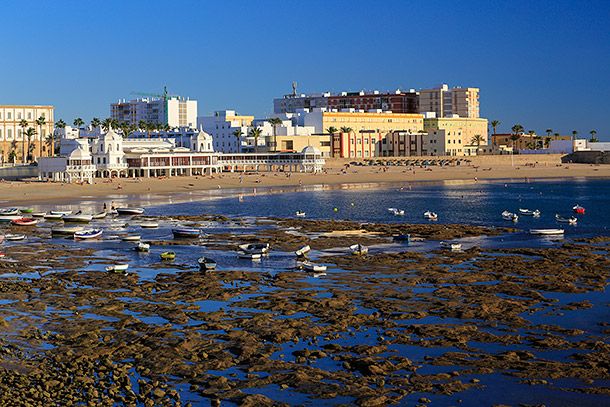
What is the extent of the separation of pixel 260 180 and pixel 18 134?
75.6 metres

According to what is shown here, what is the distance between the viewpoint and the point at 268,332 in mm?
34750

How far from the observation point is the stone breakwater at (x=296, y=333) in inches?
1098

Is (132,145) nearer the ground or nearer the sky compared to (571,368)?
nearer the sky

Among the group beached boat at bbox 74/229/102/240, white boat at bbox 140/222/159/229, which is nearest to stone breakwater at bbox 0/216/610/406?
beached boat at bbox 74/229/102/240

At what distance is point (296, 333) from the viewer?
3456 cm

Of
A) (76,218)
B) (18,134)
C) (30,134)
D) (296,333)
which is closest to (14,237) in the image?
(76,218)

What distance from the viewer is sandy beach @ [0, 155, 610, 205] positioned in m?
122

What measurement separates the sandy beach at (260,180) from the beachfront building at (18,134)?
175ft

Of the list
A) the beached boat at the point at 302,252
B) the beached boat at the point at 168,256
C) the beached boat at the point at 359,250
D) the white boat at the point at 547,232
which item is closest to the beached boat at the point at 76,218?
the beached boat at the point at 168,256

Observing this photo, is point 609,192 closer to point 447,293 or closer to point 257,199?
point 257,199

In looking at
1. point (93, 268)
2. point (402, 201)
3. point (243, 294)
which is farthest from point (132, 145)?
point (243, 294)

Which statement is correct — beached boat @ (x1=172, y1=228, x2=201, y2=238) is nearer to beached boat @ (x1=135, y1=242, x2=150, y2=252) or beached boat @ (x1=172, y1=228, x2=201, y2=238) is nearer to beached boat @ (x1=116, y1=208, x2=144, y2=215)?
beached boat @ (x1=135, y1=242, x2=150, y2=252)

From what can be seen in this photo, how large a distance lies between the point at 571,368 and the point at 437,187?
11989 centimetres

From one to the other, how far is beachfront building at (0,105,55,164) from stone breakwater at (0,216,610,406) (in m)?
150
